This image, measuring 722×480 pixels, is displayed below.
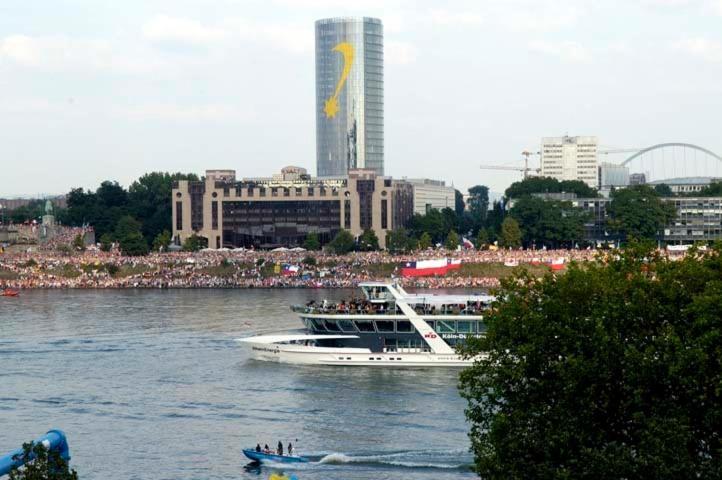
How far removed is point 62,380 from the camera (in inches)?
2176

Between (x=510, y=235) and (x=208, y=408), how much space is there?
9571 cm

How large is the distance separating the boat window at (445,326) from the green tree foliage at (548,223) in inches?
3496

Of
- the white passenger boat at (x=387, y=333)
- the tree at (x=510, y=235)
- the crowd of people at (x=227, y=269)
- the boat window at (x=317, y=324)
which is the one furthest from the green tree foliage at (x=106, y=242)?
the white passenger boat at (x=387, y=333)

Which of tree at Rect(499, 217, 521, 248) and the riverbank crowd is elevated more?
tree at Rect(499, 217, 521, 248)

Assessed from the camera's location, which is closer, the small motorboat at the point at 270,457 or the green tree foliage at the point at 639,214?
the small motorboat at the point at 270,457

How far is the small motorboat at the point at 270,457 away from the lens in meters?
40.4

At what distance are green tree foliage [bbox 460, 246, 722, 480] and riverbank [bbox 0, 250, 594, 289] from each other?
274 feet

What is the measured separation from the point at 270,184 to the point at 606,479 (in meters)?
145

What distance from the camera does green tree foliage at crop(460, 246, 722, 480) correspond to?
27078mm

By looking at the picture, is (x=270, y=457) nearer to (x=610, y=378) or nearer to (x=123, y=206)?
(x=610, y=378)

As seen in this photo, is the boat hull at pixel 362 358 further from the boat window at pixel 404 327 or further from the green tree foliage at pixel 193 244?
the green tree foliage at pixel 193 244

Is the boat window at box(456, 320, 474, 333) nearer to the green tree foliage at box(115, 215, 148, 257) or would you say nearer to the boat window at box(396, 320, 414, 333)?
the boat window at box(396, 320, 414, 333)

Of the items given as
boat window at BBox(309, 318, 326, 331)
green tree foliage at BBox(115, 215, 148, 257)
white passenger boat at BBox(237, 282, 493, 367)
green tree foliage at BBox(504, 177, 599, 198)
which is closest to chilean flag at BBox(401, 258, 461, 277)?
green tree foliage at BBox(115, 215, 148, 257)

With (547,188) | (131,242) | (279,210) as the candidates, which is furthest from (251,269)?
(547,188)
